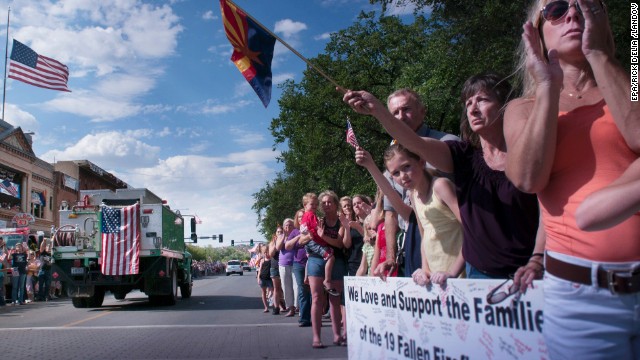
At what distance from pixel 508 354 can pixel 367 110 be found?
49.0 inches

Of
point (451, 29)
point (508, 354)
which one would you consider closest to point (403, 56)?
point (451, 29)

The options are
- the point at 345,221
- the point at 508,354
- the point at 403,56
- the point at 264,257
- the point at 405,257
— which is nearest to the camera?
the point at 508,354

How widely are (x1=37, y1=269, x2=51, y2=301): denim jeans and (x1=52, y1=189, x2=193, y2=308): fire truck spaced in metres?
5.36

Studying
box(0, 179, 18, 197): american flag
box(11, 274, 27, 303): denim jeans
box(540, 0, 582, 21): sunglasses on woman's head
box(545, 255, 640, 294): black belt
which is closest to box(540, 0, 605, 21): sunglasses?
box(540, 0, 582, 21): sunglasses on woman's head

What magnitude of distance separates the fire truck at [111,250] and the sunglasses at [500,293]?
12868mm

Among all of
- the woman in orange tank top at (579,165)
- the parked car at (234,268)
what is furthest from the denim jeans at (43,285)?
the parked car at (234,268)

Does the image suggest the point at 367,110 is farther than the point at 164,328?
No

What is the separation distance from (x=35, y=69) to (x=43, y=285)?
7.16 meters

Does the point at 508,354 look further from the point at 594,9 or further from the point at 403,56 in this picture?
the point at 403,56

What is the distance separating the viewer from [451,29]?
19469mm

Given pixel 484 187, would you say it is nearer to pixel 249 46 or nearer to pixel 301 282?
pixel 249 46

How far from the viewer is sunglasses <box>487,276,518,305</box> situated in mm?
2230

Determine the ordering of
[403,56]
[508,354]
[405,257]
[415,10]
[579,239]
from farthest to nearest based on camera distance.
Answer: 1. [403,56]
2. [415,10]
3. [405,257]
4. [508,354]
5. [579,239]

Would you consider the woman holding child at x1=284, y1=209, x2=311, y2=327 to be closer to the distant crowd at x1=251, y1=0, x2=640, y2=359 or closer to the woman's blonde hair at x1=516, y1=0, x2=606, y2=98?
the distant crowd at x1=251, y1=0, x2=640, y2=359
